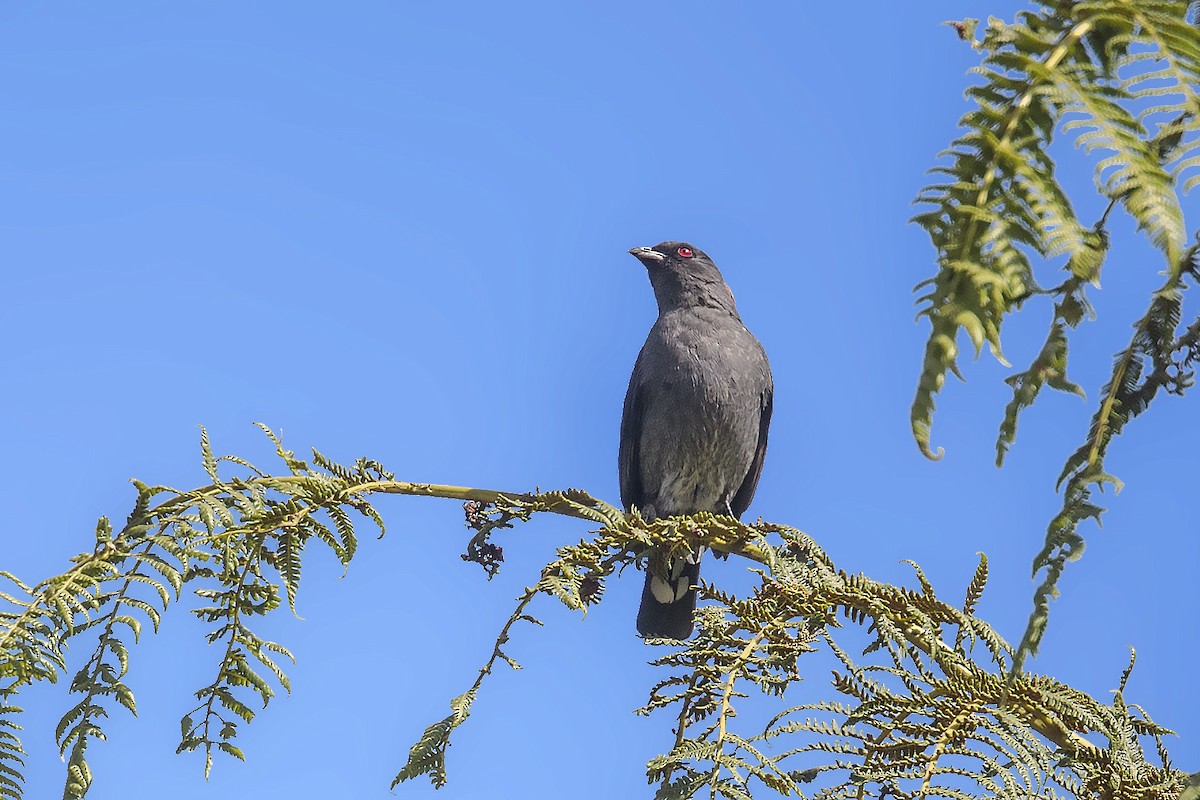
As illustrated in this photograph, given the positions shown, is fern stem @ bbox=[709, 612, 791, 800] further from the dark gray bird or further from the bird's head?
the bird's head

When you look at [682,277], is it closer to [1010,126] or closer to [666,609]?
[666,609]

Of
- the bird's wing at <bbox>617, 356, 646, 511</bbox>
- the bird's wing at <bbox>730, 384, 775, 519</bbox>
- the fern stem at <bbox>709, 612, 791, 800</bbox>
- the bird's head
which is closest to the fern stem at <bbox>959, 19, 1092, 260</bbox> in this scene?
the fern stem at <bbox>709, 612, 791, 800</bbox>

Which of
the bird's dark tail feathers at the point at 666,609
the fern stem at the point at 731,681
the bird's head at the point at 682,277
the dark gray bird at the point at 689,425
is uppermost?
the bird's head at the point at 682,277

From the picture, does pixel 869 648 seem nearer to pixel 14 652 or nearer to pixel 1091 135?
pixel 1091 135

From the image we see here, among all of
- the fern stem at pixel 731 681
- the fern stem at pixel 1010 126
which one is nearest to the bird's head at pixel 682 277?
the fern stem at pixel 731 681

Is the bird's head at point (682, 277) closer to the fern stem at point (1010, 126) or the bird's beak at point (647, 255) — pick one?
the bird's beak at point (647, 255)

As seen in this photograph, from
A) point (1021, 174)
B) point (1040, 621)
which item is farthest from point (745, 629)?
point (1021, 174)

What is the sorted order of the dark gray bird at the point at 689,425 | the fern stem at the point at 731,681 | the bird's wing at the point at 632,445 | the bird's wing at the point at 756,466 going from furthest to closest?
1. the bird's wing at the point at 756,466
2. the bird's wing at the point at 632,445
3. the dark gray bird at the point at 689,425
4. the fern stem at the point at 731,681

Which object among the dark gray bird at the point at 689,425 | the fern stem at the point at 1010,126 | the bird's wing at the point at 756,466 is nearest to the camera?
the fern stem at the point at 1010,126

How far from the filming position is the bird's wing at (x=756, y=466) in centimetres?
848

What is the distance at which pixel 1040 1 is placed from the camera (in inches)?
63.7

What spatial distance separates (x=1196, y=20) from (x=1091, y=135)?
32 cm

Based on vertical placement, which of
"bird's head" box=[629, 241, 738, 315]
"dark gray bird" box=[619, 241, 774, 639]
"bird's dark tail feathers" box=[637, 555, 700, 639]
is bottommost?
"bird's dark tail feathers" box=[637, 555, 700, 639]

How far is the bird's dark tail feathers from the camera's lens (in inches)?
300
